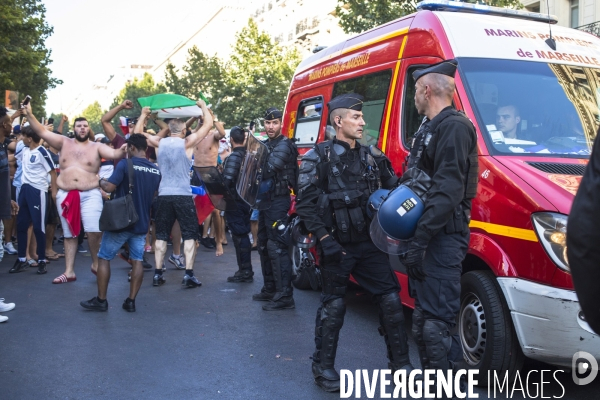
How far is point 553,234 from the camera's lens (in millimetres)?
3855

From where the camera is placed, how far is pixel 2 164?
691 cm

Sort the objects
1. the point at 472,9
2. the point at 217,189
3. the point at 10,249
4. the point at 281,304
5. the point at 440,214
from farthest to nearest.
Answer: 1. the point at 10,249
2. the point at 217,189
3. the point at 281,304
4. the point at 472,9
5. the point at 440,214

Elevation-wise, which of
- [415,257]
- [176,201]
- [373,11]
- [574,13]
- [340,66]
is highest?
[574,13]

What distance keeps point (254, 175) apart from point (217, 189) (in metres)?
1.05

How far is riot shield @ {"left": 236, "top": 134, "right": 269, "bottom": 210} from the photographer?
6.90 metres

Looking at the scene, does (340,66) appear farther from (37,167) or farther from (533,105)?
(37,167)

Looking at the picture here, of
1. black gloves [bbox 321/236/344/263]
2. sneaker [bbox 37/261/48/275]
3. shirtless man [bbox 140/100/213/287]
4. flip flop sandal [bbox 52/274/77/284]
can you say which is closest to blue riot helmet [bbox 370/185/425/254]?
black gloves [bbox 321/236/344/263]

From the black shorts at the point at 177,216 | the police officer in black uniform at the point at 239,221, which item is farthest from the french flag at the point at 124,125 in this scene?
the police officer in black uniform at the point at 239,221

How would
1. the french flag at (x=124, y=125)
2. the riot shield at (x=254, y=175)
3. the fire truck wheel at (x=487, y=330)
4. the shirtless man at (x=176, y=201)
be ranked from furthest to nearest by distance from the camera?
the french flag at (x=124, y=125), the shirtless man at (x=176, y=201), the riot shield at (x=254, y=175), the fire truck wheel at (x=487, y=330)

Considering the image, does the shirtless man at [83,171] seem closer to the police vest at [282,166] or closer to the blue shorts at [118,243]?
the blue shorts at [118,243]

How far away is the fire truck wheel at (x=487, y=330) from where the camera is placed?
164 inches

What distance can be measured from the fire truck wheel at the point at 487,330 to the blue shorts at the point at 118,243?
138 inches

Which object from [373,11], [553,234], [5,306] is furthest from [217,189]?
[373,11]

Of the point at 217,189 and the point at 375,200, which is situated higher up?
the point at 375,200
